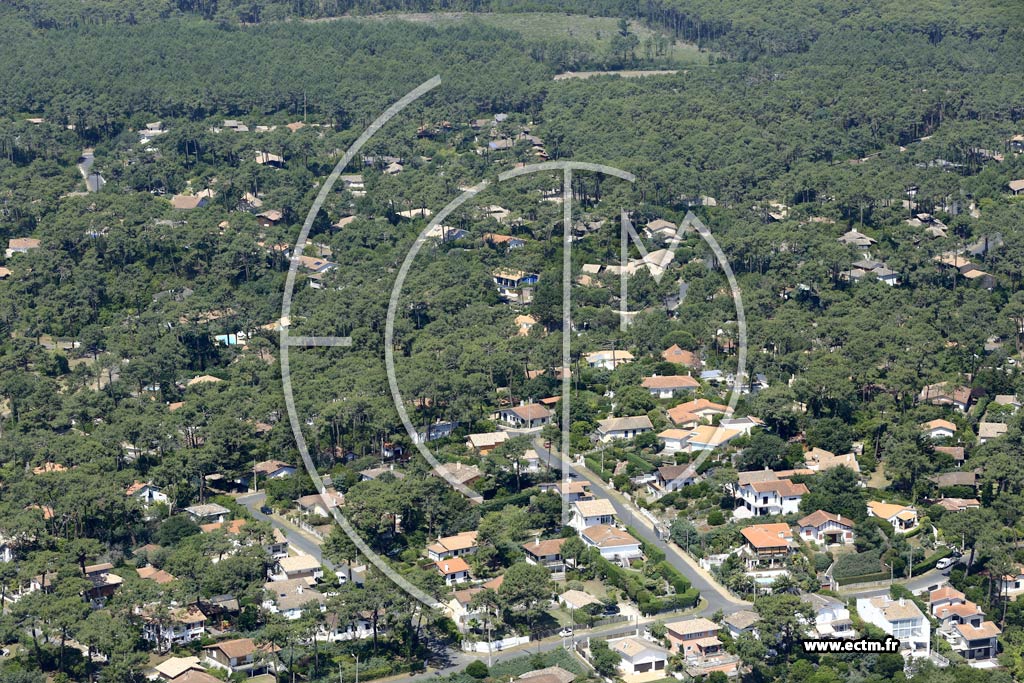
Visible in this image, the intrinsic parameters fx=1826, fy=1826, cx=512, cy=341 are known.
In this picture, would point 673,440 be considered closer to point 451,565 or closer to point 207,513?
point 451,565

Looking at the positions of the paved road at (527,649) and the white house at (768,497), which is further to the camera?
the white house at (768,497)

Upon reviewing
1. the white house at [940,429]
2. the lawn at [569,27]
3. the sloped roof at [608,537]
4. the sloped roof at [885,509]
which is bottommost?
the sloped roof at [608,537]

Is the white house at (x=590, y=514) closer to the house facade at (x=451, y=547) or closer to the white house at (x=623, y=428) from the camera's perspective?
the house facade at (x=451, y=547)

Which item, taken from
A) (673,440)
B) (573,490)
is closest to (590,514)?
(573,490)

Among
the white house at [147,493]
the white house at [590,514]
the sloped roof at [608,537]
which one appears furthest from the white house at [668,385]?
the white house at [147,493]

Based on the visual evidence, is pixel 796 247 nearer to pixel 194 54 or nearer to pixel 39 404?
pixel 39 404

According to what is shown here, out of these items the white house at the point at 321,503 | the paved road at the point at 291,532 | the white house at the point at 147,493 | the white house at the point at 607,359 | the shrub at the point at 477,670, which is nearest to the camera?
the shrub at the point at 477,670

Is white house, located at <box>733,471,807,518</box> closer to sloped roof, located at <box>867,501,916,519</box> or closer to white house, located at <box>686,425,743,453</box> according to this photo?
sloped roof, located at <box>867,501,916,519</box>
